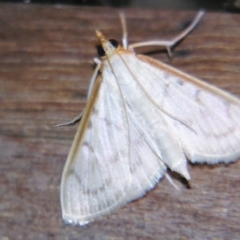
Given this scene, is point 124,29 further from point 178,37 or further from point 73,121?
point 73,121

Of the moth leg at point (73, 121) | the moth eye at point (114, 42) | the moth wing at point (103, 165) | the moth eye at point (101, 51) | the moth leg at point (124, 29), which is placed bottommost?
the moth wing at point (103, 165)

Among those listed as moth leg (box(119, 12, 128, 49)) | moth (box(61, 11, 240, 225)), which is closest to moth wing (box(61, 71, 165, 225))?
moth (box(61, 11, 240, 225))

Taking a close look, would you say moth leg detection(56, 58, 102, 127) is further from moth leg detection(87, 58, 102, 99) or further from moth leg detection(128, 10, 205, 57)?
moth leg detection(128, 10, 205, 57)

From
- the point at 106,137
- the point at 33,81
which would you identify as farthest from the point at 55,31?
the point at 106,137

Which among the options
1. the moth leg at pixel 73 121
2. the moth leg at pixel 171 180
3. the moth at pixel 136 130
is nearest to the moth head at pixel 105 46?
the moth at pixel 136 130

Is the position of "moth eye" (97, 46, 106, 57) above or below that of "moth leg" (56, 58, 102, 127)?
above

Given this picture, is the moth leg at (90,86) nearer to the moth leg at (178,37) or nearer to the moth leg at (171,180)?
the moth leg at (178,37)

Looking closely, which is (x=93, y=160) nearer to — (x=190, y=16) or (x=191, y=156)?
(x=191, y=156)
